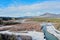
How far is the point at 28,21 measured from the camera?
2.21 meters

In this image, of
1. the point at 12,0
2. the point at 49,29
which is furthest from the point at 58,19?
the point at 12,0

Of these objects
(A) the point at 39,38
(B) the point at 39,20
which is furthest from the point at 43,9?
(A) the point at 39,38

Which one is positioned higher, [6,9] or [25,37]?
[6,9]

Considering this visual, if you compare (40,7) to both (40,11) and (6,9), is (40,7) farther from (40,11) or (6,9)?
(6,9)

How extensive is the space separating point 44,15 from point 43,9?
106mm

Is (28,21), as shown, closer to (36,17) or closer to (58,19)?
(36,17)

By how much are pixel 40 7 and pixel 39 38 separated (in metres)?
0.52

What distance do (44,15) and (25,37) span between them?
47 centimetres

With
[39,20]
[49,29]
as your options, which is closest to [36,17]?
[39,20]

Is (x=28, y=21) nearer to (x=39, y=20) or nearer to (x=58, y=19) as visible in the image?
(x=39, y=20)

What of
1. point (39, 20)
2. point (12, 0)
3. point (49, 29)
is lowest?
point (49, 29)

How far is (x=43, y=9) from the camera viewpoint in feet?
7.38

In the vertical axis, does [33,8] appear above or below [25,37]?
above

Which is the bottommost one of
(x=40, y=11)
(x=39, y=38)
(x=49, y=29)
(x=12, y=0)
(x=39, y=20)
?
(x=39, y=38)
